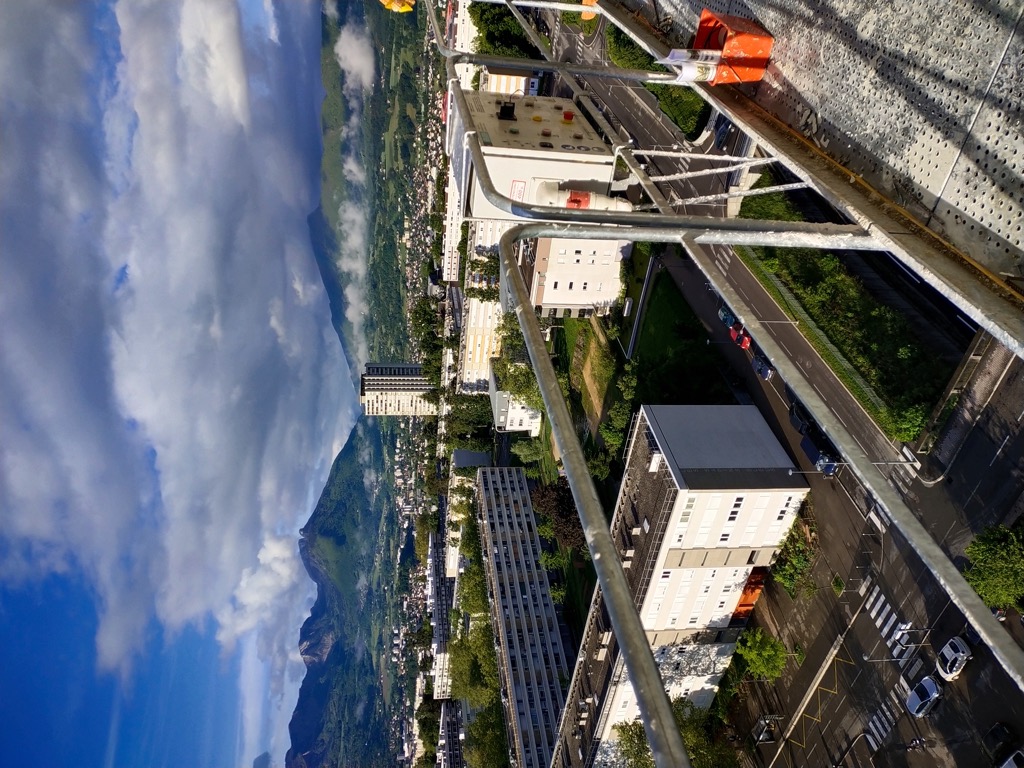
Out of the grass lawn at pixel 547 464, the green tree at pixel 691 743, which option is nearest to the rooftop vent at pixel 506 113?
the green tree at pixel 691 743

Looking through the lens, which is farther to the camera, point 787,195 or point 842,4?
point 787,195

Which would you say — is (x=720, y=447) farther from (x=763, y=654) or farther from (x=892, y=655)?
(x=892, y=655)

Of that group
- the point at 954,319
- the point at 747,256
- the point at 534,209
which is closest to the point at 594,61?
the point at 747,256

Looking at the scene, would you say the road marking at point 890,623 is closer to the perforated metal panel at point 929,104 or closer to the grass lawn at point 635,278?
the perforated metal panel at point 929,104

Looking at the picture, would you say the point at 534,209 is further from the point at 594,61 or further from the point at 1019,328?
the point at 594,61

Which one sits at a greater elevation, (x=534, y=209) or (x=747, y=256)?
(x=747, y=256)

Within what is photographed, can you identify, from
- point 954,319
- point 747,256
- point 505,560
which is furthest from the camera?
point 505,560

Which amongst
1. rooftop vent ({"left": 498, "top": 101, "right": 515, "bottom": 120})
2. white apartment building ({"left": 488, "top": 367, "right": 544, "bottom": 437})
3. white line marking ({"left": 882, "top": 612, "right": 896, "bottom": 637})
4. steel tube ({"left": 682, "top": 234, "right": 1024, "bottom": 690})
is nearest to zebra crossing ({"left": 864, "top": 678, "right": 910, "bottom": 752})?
white line marking ({"left": 882, "top": 612, "right": 896, "bottom": 637})
